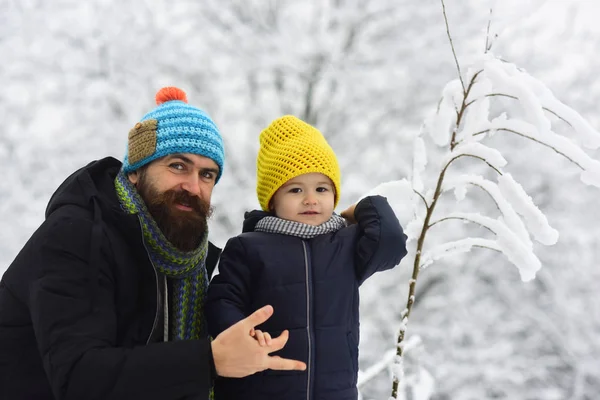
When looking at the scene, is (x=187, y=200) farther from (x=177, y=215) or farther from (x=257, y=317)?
(x=257, y=317)

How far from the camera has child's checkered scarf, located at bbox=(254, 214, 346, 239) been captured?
5.98 ft

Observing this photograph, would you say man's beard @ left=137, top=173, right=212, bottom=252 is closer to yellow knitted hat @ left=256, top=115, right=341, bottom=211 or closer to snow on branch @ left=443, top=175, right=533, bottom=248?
yellow knitted hat @ left=256, top=115, right=341, bottom=211

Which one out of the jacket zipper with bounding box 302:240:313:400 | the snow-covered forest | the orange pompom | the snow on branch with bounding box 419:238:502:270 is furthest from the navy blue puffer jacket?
the snow-covered forest

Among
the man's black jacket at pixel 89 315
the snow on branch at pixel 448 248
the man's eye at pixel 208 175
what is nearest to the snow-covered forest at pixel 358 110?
the snow on branch at pixel 448 248

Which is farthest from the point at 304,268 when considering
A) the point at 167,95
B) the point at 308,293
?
the point at 167,95

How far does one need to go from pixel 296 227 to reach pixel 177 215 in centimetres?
44

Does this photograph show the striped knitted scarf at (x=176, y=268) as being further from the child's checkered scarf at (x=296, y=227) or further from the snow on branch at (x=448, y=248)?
the snow on branch at (x=448, y=248)

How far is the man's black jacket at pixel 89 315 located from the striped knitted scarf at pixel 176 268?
0.05 metres

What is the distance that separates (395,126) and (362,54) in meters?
1.09

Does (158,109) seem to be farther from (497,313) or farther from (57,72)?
(497,313)

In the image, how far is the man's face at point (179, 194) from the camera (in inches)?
66.2

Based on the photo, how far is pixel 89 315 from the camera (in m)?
1.34

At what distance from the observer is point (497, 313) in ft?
23.0

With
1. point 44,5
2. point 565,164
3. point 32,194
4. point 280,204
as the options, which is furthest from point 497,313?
point 44,5
